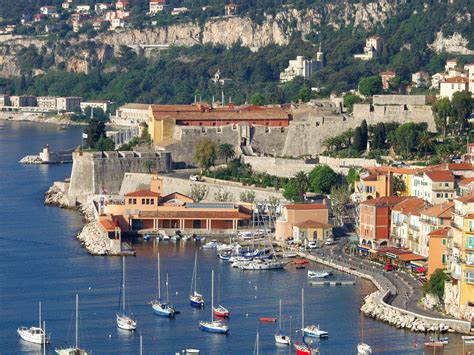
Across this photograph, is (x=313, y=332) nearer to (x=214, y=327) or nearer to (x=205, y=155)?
(x=214, y=327)

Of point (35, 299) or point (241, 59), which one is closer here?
point (35, 299)

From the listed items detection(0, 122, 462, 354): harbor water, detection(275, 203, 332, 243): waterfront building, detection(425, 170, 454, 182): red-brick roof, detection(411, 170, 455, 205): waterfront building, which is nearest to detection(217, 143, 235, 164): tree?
detection(0, 122, 462, 354): harbor water

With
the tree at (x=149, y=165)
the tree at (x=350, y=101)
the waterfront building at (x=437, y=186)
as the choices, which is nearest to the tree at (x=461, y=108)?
the tree at (x=350, y=101)

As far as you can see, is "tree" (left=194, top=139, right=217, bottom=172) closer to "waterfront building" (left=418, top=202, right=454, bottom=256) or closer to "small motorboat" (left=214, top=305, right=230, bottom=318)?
"waterfront building" (left=418, top=202, right=454, bottom=256)

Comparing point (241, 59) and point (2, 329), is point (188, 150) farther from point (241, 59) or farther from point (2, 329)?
point (241, 59)

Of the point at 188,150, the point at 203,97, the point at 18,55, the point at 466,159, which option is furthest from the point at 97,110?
the point at 466,159

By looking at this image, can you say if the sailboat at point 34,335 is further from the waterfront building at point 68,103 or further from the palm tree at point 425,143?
the waterfront building at point 68,103
